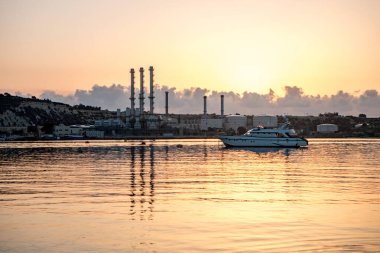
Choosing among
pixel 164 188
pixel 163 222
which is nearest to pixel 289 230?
pixel 163 222

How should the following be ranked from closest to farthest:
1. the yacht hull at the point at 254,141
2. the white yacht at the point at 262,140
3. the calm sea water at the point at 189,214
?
the calm sea water at the point at 189,214, the yacht hull at the point at 254,141, the white yacht at the point at 262,140

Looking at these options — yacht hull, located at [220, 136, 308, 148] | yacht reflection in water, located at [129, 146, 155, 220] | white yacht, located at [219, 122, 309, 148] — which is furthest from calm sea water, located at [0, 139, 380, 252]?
white yacht, located at [219, 122, 309, 148]

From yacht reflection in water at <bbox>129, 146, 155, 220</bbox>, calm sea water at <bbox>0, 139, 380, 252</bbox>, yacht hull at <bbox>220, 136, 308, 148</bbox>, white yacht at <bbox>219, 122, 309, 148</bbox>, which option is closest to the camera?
calm sea water at <bbox>0, 139, 380, 252</bbox>

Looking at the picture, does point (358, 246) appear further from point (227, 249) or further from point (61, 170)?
point (61, 170)

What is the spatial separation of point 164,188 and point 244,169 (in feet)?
76.2

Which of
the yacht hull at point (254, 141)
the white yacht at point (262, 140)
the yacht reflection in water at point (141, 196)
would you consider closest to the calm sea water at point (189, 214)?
the yacht reflection in water at point (141, 196)

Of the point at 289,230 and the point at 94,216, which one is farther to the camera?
the point at 94,216

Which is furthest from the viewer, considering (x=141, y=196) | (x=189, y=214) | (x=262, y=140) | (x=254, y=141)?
(x=262, y=140)

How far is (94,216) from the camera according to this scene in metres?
30.6

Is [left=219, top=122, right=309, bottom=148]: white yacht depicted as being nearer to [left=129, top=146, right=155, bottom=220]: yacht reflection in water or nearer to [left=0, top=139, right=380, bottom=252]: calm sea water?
[left=129, top=146, right=155, bottom=220]: yacht reflection in water

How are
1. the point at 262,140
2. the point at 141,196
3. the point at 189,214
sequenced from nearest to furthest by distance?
1. the point at 189,214
2. the point at 141,196
3. the point at 262,140

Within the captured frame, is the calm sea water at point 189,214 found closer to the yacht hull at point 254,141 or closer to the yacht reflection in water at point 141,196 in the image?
the yacht reflection in water at point 141,196

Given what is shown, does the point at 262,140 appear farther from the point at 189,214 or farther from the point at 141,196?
the point at 189,214

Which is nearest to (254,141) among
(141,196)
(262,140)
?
(262,140)
